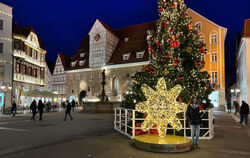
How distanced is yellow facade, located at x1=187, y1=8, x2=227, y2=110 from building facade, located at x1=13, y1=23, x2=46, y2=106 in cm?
2891

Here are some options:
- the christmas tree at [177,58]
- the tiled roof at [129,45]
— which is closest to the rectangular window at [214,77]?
the tiled roof at [129,45]

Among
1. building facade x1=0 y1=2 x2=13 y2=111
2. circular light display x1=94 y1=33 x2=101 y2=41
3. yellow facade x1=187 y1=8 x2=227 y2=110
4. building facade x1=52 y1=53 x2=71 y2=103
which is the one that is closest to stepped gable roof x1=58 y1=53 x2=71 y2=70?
building facade x1=52 y1=53 x2=71 y2=103

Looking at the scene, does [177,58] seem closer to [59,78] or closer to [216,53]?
[216,53]

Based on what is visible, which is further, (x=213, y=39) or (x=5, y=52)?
(x=213, y=39)

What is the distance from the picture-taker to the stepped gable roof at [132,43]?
1871 inches

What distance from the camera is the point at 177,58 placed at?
12.9 meters

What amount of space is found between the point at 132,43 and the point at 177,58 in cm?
3830

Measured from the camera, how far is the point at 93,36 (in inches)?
2044

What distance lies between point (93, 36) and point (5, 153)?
46.5 meters

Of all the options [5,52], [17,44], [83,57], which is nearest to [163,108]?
[5,52]

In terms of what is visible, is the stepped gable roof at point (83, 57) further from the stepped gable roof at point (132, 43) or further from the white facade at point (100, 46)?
the stepped gable roof at point (132, 43)

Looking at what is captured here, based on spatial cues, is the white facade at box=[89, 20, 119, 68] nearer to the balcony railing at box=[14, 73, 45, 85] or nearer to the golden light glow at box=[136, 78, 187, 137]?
the balcony railing at box=[14, 73, 45, 85]

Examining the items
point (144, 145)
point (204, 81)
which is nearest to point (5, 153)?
point (144, 145)

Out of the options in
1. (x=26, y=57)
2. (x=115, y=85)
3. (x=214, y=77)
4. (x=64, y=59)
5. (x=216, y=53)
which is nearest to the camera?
(x=26, y=57)
